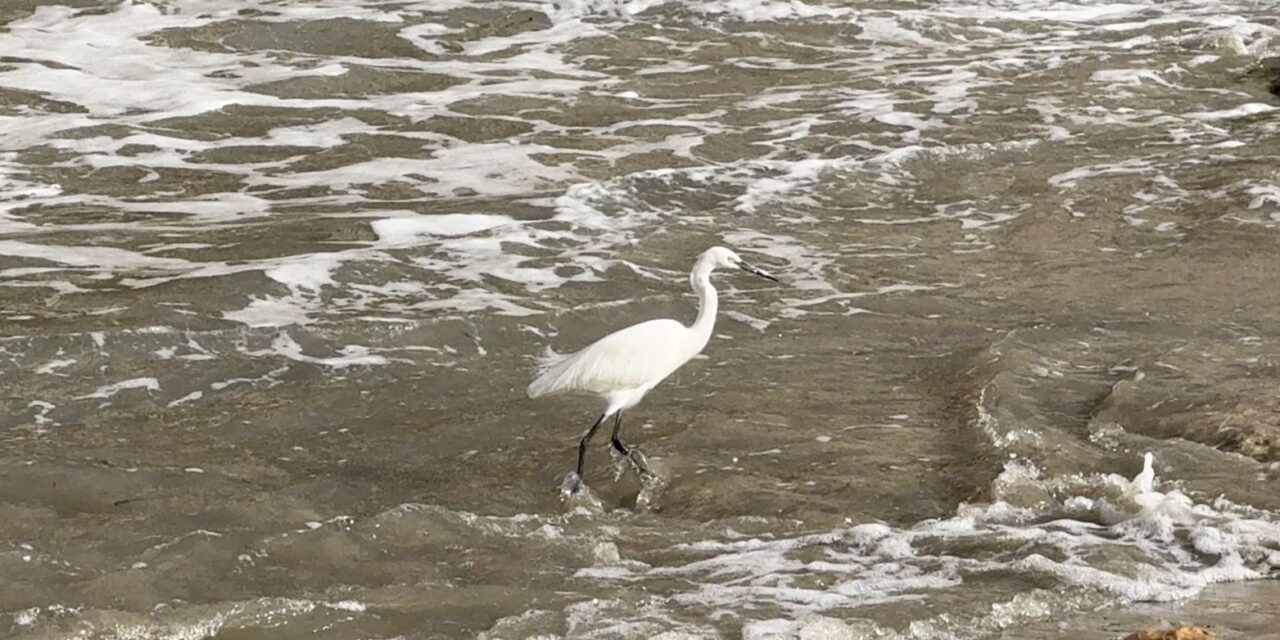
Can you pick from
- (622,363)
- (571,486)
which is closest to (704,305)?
(622,363)

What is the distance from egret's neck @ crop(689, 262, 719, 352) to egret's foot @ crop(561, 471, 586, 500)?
0.74 m

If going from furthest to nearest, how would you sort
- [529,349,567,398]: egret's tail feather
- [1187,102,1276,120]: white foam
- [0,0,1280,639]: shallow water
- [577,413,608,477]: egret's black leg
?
[1187,102,1276,120]: white foam, [529,349,567,398]: egret's tail feather, [577,413,608,477]: egret's black leg, [0,0,1280,639]: shallow water

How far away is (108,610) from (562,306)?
12.7 feet

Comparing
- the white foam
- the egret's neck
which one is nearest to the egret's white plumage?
the egret's neck

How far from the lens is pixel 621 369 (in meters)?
6.21

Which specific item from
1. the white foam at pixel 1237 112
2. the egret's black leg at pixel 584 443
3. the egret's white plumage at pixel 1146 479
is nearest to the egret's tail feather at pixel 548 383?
the egret's black leg at pixel 584 443

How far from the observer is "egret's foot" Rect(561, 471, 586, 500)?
20.0ft

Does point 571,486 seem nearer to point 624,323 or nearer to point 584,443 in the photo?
point 584,443

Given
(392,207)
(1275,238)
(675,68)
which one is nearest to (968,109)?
(675,68)

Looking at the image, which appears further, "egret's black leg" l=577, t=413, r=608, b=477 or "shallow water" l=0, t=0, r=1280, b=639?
"egret's black leg" l=577, t=413, r=608, b=477

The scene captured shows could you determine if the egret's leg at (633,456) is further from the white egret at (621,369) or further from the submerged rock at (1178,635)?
the submerged rock at (1178,635)

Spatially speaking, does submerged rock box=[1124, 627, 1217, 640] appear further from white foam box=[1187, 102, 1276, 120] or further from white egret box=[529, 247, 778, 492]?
white foam box=[1187, 102, 1276, 120]

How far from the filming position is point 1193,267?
8695 mm

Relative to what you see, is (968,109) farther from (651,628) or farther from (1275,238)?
(651,628)
